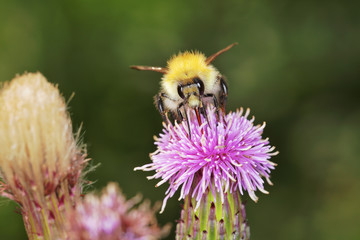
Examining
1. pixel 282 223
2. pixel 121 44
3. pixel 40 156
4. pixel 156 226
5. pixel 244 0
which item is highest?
pixel 244 0

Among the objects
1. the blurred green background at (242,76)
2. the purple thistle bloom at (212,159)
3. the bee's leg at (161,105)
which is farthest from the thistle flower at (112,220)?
the blurred green background at (242,76)

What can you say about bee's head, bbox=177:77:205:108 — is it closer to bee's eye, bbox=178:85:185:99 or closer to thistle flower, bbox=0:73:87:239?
bee's eye, bbox=178:85:185:99

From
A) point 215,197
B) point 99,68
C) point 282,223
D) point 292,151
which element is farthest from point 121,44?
point 215,197

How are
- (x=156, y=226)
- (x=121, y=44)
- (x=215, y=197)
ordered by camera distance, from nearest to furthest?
1. (x=156, y=226)
2. (x=215, y=197)
3. (x=121, y=44)

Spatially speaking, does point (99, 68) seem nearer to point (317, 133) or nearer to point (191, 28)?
point (191, 28)

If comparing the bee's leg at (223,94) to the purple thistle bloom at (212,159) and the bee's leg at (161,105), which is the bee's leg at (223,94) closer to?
the purple thistle bloom at (212,159)

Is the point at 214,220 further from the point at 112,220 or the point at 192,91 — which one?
the point at 112,220

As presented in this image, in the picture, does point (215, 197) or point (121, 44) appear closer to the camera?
point (215, 197)
